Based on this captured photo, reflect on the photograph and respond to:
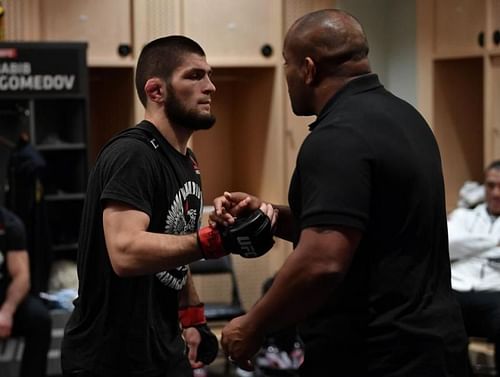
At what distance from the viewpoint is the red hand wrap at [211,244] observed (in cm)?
268

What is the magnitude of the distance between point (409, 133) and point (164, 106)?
91 centimetres

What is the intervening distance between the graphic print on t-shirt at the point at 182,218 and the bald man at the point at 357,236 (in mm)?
550

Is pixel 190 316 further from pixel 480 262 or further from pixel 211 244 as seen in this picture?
pixel 480 262

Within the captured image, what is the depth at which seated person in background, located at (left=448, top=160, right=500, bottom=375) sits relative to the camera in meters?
5.12

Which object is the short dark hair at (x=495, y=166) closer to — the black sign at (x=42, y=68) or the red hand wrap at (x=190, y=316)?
the black sign at (x=42, y=68)

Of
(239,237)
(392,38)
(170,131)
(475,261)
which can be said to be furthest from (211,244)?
(392,38)

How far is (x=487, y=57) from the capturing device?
5.96m

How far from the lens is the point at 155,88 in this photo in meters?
3.04

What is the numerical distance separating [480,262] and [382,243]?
3.13m

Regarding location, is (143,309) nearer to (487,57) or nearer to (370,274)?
(370,274)

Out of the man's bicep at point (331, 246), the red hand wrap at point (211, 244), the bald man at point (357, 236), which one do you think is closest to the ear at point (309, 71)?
the bald man at point (357, 236)

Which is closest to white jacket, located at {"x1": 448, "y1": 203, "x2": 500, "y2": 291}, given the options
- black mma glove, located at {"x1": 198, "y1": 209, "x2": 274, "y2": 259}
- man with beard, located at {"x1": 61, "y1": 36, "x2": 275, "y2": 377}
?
man with beard, located at {"x1": 61, "y1": 36, "x2": 275, "y2": 377}

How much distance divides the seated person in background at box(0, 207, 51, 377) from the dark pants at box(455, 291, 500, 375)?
2.11 m

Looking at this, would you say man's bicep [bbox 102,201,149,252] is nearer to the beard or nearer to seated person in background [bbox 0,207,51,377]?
the beard
